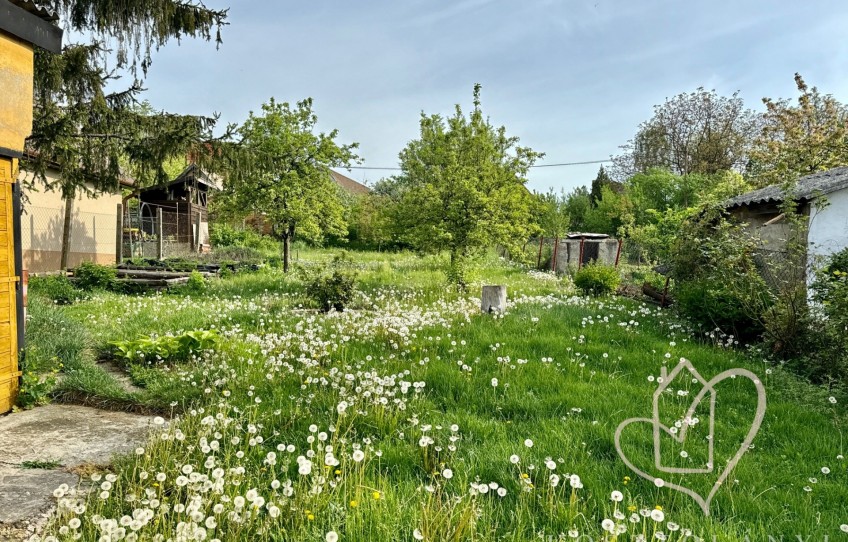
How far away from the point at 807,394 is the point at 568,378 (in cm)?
243

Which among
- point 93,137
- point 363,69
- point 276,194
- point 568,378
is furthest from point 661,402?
point 363,69

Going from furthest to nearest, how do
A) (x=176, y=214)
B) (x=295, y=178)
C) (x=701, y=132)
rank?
(x=701, y=132) < (x=176, y=214) < (x=295, y=178)

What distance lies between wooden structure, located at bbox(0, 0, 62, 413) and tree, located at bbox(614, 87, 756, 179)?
31.3 m

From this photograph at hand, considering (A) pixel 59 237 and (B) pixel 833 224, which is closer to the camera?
(B) pixel 833 224

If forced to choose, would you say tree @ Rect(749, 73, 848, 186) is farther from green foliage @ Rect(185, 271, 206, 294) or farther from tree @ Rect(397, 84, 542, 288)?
green foliage @ Rect(185, 271, 206, 294)

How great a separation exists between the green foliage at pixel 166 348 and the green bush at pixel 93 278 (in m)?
7.55

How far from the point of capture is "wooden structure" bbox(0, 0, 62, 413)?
403cm

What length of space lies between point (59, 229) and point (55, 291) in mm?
7232

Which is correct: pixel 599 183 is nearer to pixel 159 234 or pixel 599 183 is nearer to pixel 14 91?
pixel 159 234

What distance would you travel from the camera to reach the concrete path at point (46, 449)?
2604 millimetres

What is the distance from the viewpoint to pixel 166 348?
5.54m

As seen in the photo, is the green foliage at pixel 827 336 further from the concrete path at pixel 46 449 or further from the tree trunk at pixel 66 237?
the tree trunk at pixel 66 237

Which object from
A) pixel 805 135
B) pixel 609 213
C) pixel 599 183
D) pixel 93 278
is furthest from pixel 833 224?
pixel 599 183

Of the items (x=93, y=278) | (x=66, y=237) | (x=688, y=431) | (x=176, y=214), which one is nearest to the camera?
(x=688, y=431)
